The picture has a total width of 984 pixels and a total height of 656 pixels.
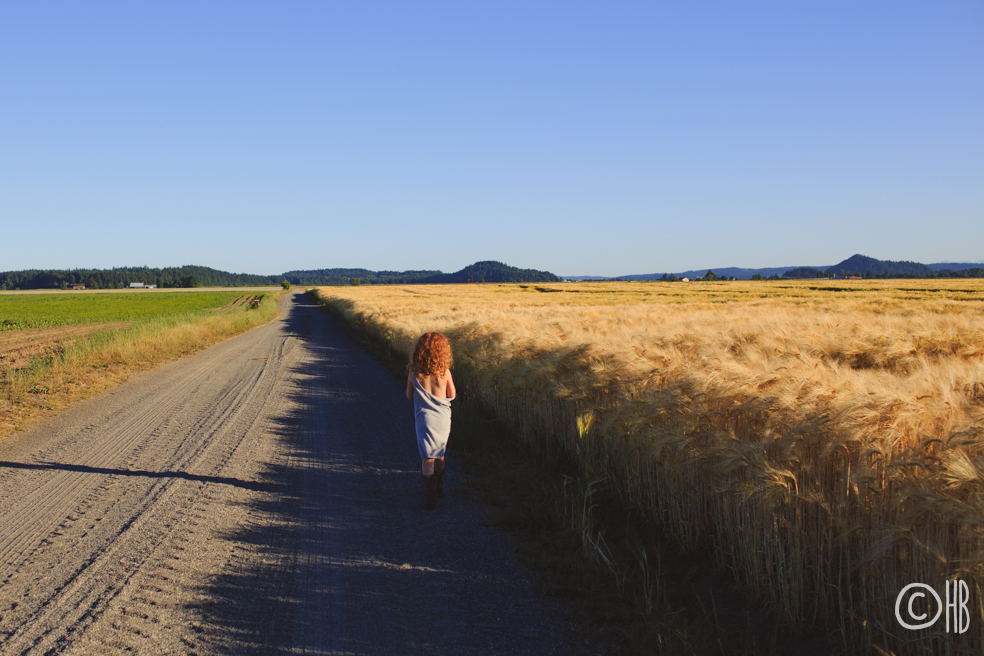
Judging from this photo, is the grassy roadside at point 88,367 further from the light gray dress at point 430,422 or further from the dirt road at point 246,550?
the light gray dress at point 430,422

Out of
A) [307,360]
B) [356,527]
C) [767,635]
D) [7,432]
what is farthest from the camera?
[307,360]

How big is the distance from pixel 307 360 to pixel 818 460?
55.4 ft

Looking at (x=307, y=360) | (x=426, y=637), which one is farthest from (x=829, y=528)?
(x=307, y=360)

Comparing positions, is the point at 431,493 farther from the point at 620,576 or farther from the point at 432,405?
the point at 620,576

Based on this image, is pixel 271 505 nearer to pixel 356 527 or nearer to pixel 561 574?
pixel 356 527

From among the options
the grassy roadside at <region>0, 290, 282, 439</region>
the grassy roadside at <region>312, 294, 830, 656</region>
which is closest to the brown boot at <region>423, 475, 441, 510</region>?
the grassy roadside at <region>312, 294, 830, 656</region>

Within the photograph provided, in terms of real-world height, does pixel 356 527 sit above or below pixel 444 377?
below

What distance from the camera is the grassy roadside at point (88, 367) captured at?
10.4m

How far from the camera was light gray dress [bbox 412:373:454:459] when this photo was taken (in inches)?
225

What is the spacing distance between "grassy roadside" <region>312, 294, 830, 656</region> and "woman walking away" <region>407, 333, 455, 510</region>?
70 centimetres

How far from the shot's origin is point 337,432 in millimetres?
8969

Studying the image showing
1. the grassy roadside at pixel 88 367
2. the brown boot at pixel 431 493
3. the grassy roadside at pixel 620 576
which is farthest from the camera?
the grassy roadside at pixel 88 367

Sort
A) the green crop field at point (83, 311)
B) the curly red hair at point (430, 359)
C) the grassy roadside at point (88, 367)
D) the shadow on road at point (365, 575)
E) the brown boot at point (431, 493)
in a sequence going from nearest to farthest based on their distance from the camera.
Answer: the shadow on road at point (365, 575) < the brown boot at point (431, 493) < the curly red hair at point (430, 359) < the grassy roadside at point (88, 367) < the green crop field at point (83, 311)

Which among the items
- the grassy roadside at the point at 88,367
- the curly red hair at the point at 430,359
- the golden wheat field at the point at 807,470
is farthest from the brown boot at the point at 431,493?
the grassy roadside at the point at 88,367
